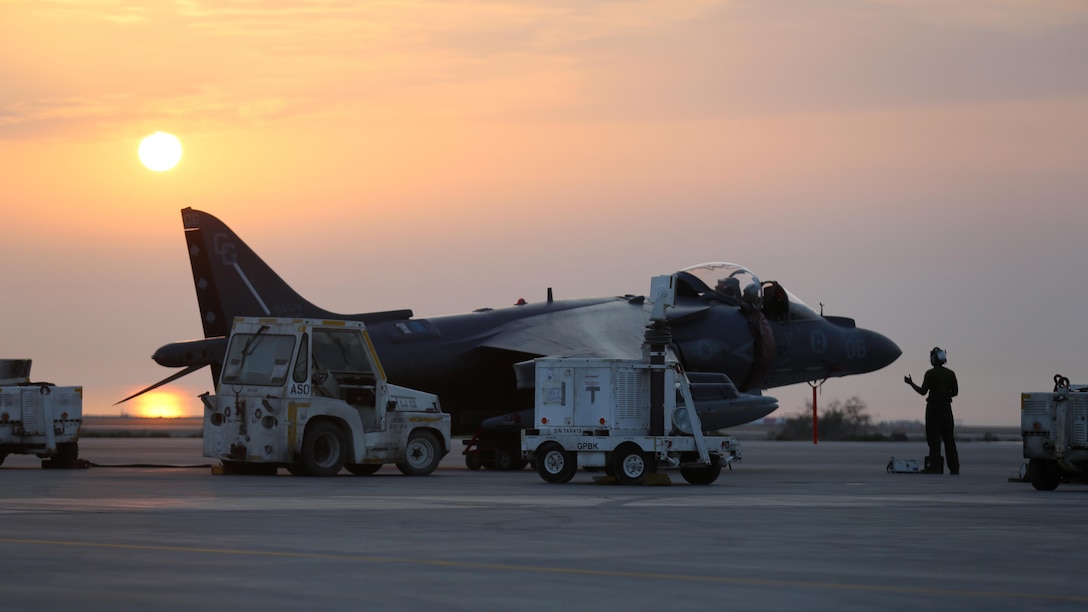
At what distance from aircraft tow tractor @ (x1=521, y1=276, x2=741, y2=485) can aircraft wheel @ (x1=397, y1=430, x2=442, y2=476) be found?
266 cm

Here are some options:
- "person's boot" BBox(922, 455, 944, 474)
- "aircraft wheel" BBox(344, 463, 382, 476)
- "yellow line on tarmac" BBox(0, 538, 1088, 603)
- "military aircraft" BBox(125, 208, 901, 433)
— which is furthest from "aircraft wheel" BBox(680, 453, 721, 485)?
"yellow line on tarmac" BBox(0, 538, 1088, 603)

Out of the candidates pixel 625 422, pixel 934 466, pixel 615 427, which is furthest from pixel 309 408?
pixel 934 466

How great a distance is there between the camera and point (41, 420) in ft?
85.6

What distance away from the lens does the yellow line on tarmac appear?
8781 mm

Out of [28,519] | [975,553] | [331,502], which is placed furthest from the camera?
[331,502]

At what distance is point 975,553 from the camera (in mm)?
11078

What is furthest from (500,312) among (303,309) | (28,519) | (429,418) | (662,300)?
(28,519)

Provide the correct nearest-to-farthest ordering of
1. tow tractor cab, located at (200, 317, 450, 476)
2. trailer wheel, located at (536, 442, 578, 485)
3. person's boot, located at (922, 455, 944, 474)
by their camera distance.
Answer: trailer wheel, located at (536, 442, 578, 485)
tow tractor cab, located at (200, 317, 450, 476)
person's boot, located at (922, 455, 944, 474)

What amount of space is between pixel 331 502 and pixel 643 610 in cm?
870

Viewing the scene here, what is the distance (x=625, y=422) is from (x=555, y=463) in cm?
124

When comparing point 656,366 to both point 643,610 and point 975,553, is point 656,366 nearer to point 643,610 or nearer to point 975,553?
point 975,553

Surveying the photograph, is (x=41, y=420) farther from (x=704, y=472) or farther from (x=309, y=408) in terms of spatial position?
(x=704, y=472)

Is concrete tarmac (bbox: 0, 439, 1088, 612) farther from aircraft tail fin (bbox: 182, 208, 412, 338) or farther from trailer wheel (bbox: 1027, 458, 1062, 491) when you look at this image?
aircraft tail fin (bbox: 182, 208, 412, 338)

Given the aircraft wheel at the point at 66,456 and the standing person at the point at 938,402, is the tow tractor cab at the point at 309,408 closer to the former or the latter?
the aircraft wheel at the point at 66,456
